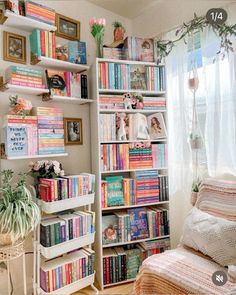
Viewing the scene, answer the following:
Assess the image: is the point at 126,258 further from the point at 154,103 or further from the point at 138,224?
the point at 154,103

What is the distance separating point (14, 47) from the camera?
192 centimetres

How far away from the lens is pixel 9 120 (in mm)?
1715

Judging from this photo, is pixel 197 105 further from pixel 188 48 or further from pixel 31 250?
pixel 31 250

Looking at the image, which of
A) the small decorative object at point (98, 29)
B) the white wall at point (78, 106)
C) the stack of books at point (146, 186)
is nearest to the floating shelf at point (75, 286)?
the white wall at point (78, 106)

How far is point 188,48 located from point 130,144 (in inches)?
36.6

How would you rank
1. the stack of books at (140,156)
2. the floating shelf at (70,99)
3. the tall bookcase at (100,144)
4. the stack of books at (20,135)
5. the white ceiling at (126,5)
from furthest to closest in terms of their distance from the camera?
the white ceiling at (126,5) < the stack of books at (140,156) < the tall bookcase at (100,144) < the floating shelf at (70,99) < the stack of books at (20,135)

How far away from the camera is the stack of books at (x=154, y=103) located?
2.23 meters

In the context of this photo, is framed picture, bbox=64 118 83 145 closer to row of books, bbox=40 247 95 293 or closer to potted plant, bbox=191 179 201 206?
row of books, bbox=40 247 95 293

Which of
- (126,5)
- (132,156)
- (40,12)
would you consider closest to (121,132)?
(132,156)

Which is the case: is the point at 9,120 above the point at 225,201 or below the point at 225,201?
above

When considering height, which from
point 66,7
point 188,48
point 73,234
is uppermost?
point 66,7

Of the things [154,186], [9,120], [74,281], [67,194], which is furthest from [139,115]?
[74,281]

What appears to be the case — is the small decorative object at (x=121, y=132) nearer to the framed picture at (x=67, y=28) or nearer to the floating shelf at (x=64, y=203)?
the floating shelf at (x=64, y=203)

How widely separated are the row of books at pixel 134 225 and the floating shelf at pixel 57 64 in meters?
1.27
